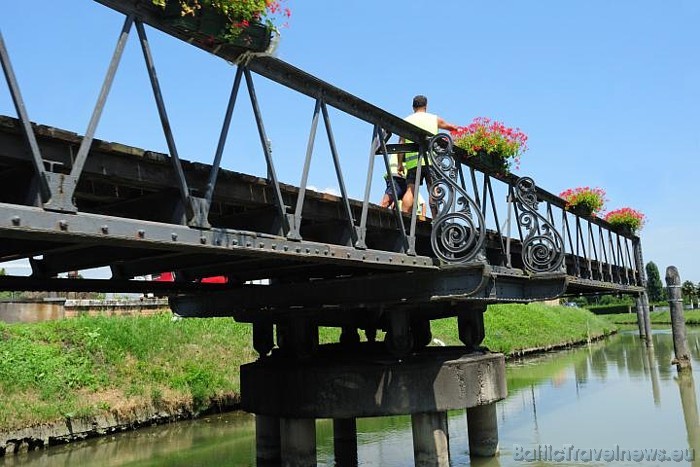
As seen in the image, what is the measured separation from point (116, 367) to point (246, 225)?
47.1 feet

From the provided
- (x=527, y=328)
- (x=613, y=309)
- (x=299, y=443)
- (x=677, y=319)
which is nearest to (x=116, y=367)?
(x=299, y=443)

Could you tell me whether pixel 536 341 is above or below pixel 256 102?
below

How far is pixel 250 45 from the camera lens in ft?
22.0

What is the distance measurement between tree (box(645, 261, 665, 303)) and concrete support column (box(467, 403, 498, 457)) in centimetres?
11199

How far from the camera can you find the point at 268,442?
12.7 meters

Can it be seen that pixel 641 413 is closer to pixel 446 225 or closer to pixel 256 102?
pixel 446 225

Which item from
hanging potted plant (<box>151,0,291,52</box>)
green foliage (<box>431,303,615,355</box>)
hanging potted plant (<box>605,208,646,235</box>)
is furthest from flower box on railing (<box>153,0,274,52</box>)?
green foliage (<box>431,303,615,355</box>)

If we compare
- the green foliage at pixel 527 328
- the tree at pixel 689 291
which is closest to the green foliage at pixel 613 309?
the tree at pixel 689 291

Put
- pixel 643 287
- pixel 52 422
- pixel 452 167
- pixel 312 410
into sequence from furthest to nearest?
→ 1. pixel 643 287
2. pixel 52 422
3. pixel 312 410
4. pixel 452 167

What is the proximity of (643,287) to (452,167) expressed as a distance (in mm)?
28245

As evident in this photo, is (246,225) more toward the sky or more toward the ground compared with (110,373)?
more toward the sky

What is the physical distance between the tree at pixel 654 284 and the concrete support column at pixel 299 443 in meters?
115

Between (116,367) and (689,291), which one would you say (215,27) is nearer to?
(116,367)

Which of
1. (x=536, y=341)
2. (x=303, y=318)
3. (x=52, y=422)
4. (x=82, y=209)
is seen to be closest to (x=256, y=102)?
(x=82, y=209)
